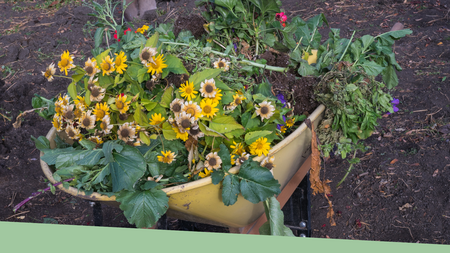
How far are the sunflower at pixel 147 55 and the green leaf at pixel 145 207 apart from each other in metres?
0.47

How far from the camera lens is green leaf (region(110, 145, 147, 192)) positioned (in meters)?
0.98

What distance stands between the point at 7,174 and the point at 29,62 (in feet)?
5.22

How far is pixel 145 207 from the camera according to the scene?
1010 millimetres

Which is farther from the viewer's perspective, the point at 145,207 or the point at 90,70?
the point at 90,70

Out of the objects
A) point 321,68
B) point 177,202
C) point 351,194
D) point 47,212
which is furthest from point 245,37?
point 47,212

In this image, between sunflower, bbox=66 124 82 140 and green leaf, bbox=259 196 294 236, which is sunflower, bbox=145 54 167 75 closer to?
sunflower, bbox=66 124 82 140

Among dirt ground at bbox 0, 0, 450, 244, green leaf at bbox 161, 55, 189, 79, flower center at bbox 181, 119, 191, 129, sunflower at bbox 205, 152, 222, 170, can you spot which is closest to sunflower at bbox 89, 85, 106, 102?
green leaf at bbox 161, 55, 189, 79

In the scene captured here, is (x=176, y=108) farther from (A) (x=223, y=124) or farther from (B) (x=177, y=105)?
(A) (x=223, y=124)

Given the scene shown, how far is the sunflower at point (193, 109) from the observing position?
41.3 inches

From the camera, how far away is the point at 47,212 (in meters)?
2.27

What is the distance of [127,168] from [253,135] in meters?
0.45

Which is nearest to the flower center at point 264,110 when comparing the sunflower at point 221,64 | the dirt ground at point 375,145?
the sunflower at point 221,64

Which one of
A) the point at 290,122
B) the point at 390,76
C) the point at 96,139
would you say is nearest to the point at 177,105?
the point at 96,139

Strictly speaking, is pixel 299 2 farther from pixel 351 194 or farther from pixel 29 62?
pixel 29 62
